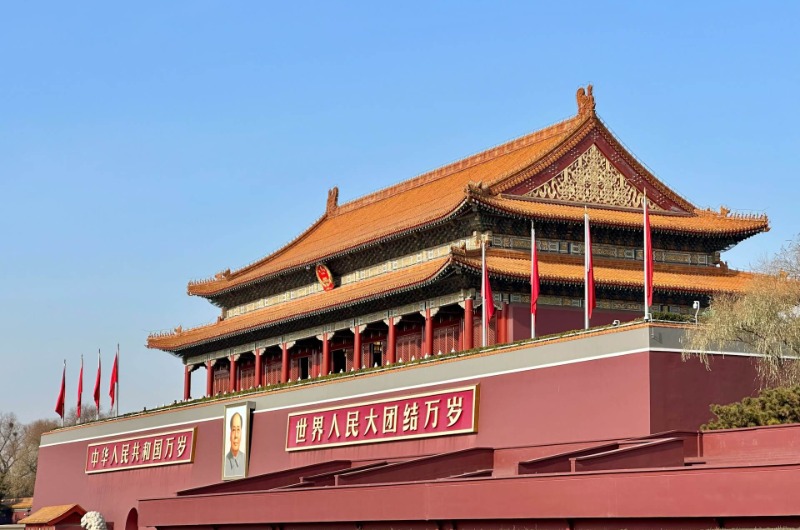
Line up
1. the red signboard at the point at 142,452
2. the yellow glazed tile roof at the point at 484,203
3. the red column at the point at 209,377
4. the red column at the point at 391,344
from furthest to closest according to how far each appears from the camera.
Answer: the red column at the point at 209,377 → the red signboard at the point at 142,452 → the red column at the point at 391,344 → the yellow glazed tile roof at the point at 484,203

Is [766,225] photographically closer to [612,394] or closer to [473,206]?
[473,206]

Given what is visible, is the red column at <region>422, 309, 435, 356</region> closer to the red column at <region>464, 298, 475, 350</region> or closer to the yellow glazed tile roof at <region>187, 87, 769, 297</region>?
the red column at <region>464, 298, 475, 350</region>

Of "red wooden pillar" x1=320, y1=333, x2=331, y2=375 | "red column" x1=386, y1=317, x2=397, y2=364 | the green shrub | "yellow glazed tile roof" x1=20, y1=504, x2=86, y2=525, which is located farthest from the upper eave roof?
"yellow glazed tile roof" x1=20, y1=504, x2=86, y2=525

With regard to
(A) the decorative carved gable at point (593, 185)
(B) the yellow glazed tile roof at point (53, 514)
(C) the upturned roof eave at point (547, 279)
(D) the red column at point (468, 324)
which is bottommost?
(B) the yellow glazed tile roof at point (53, 514)

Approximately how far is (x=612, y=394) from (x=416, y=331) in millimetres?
14667

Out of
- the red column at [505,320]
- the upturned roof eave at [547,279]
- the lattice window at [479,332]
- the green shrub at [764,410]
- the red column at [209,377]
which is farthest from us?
the red column at [209,377]

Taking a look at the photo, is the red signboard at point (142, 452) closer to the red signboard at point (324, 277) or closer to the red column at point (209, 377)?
the red column at point (209, 377)

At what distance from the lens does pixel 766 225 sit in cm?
4219

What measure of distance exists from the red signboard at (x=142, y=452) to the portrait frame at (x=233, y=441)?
2624 mm

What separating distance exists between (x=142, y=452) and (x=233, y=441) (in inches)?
303

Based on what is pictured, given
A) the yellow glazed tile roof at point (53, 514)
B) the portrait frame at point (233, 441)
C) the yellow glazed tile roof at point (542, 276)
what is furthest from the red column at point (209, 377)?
the portrait frame at point (233, 441)

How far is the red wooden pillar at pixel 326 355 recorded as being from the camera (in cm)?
4500

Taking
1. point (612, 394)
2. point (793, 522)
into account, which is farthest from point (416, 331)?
point (793, 522)

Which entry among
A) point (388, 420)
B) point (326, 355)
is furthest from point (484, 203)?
point (326, 355)
